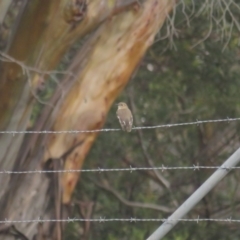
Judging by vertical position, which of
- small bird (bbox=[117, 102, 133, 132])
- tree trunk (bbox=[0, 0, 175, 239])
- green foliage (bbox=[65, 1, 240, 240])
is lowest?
green foliage (bbox=[65, 1, 240, 240])

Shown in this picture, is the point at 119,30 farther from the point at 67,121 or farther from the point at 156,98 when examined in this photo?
the point at 156,98

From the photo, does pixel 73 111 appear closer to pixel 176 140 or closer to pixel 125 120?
pixel 125 120

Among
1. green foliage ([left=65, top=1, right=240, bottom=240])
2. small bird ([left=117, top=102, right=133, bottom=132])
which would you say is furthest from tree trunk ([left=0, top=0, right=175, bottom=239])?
green foliage ([left=65, top=1, right=240, bottom=240])

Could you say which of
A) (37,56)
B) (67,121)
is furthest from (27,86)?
(67,121)

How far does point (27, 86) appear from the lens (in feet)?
18.7

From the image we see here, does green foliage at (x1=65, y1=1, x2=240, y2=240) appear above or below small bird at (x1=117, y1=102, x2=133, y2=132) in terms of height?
below

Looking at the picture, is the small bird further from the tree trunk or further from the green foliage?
the green foliage

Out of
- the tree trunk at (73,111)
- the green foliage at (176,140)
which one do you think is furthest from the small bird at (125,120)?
the green foliage at (176,140)

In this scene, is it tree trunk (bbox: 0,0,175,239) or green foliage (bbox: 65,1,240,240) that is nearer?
tree trunk (bbox: 0,0,175,239)

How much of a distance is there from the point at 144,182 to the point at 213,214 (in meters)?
0.81

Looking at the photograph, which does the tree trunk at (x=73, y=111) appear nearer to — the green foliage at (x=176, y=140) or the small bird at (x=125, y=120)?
the small bird at (x=125, y=120)

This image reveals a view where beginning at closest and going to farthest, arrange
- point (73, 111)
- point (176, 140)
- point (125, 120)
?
point (125, 120)
point (73, 111)
point (176, 140)

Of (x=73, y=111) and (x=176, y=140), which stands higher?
(x=73, y=111)

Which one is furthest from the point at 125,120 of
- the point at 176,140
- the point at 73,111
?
the point at 176,140
